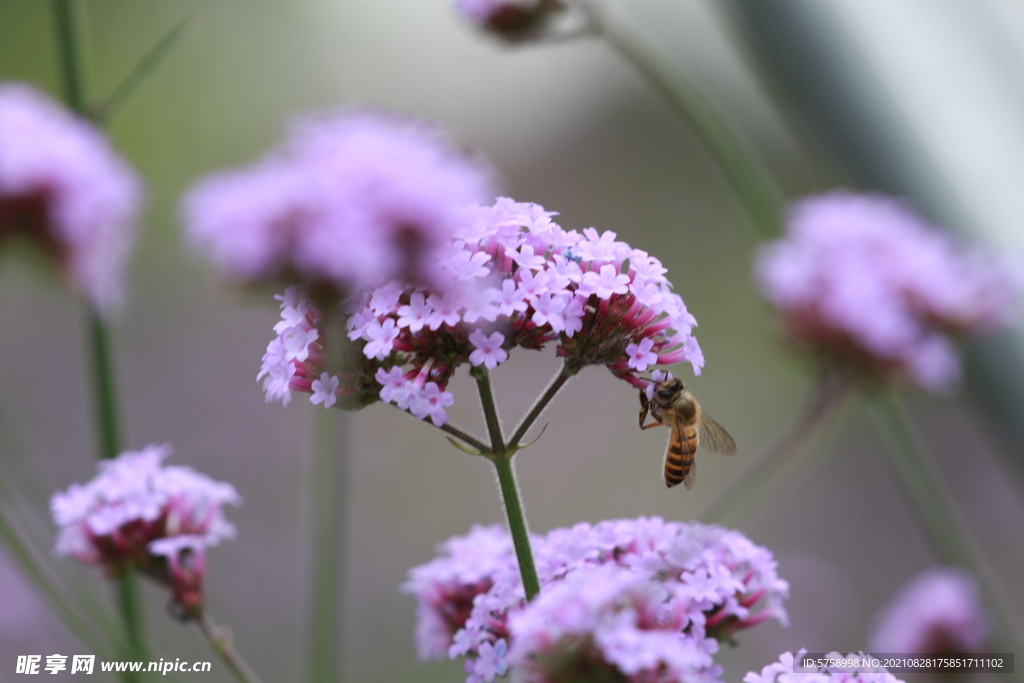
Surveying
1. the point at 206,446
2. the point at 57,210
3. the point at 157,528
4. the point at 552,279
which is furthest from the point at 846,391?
the point at 206,446

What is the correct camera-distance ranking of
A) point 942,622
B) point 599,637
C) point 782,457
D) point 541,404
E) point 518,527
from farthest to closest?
point 942,622 < point 782,457 < point 541,404 < point 518,527 < point 599,637

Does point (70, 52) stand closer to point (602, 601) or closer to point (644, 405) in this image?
point (644, 405)

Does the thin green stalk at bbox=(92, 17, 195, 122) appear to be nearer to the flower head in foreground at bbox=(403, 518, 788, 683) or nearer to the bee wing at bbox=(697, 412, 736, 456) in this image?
the flower head in foreground at bbox=(403, 518, 788, 683)

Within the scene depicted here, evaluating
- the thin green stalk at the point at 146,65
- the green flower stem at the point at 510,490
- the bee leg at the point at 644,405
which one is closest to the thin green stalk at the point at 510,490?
the green flower stem at the point at 510,490

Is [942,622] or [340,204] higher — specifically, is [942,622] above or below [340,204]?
below

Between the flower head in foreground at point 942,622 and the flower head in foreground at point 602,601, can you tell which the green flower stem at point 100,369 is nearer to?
the flower head in foreground at point 602,601

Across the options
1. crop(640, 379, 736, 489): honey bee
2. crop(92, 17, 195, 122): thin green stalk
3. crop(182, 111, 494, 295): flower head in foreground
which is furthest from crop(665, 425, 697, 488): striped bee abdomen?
crop(92, 17, 195, 122): thin green stalk

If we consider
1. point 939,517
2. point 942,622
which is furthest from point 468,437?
point 942,622
